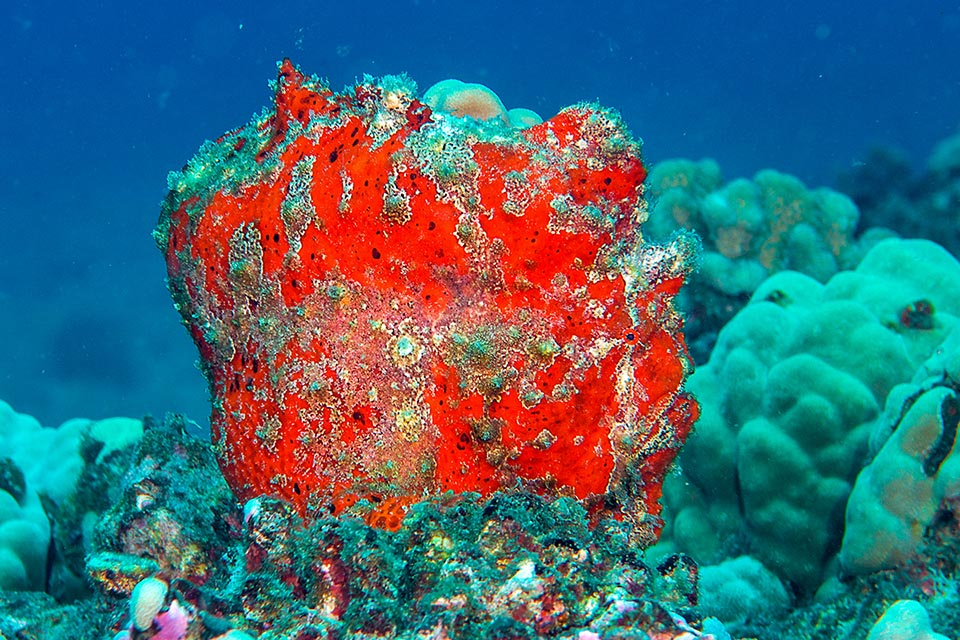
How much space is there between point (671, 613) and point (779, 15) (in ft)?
292

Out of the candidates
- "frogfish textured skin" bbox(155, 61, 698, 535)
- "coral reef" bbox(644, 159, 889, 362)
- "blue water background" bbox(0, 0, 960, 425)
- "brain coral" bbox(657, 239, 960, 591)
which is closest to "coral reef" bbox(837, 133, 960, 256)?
"coral reef" bbox(644, 159, 889, 362)

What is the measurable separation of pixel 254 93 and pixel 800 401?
178 feet

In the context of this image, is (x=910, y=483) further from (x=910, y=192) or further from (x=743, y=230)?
(x=910, y=192)

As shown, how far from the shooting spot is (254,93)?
51625 millimetres

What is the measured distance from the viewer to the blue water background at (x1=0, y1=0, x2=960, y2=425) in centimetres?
2909

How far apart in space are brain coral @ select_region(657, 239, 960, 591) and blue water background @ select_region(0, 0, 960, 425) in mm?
20277

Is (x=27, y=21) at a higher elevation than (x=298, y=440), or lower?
higher

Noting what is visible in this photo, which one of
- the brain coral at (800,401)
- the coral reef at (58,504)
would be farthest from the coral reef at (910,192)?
the coral reef at (58,504)

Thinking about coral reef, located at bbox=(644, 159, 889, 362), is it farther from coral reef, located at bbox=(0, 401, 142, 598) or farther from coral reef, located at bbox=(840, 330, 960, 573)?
coral reef, located at bbox=(0, 401, 142, 598)

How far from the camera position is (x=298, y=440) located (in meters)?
2.39

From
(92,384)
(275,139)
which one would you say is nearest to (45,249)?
(92,384)

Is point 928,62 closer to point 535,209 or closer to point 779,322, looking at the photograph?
point 779,322

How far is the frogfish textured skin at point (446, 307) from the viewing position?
2.22 meters

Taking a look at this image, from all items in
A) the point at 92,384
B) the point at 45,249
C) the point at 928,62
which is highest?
the point at 928,62
